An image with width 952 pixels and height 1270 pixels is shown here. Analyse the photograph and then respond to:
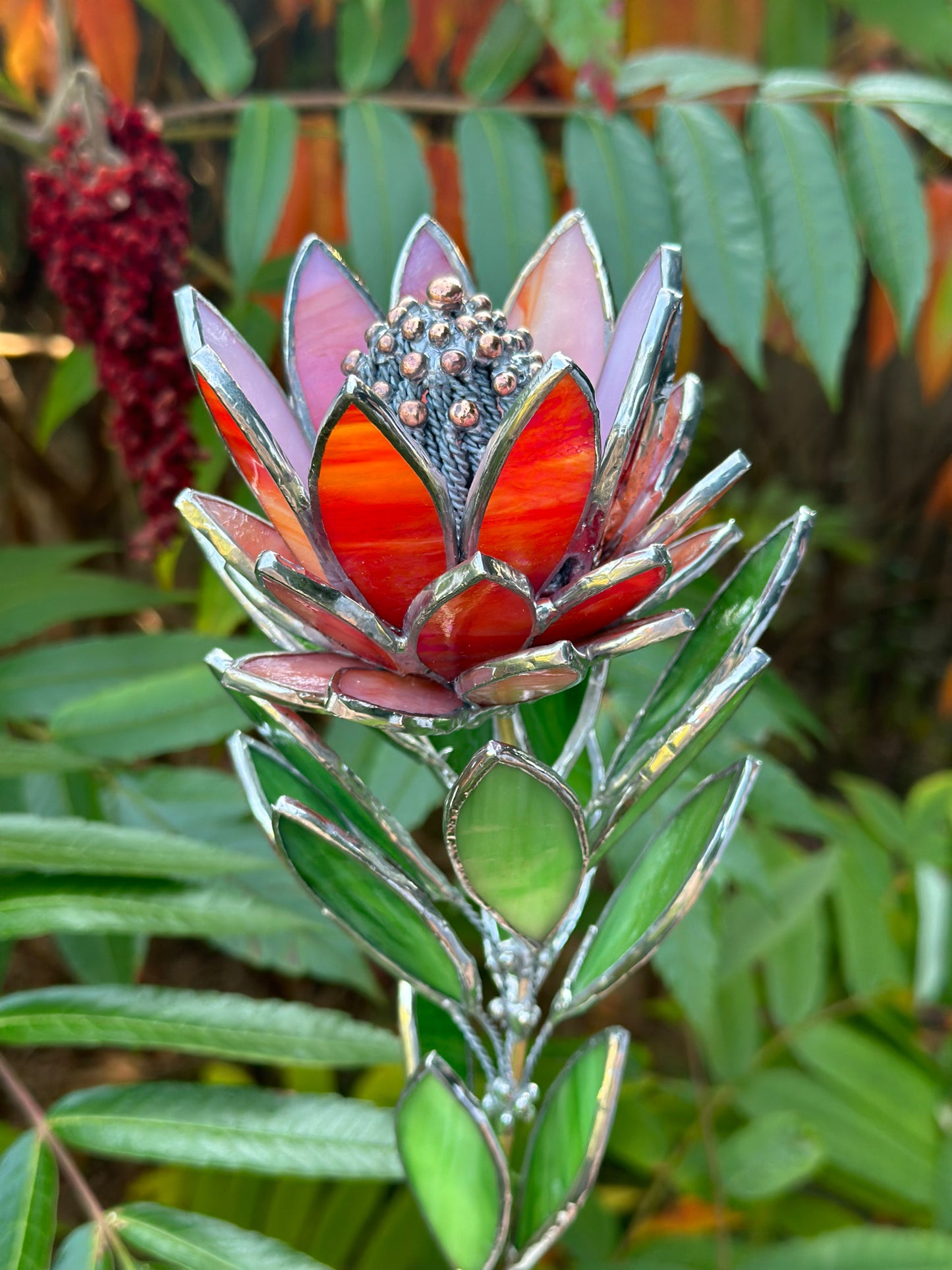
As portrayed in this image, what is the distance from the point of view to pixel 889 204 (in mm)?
522

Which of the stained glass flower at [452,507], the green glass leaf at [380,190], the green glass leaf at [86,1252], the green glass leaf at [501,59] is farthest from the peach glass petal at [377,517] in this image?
the green glass leaf at [501,59]

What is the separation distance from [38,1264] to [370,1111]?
104mm

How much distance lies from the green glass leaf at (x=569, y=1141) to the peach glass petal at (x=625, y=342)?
0.55ft

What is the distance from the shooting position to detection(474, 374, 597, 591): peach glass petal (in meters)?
0.21

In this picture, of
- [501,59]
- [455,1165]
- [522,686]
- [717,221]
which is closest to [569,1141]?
[455,1165]

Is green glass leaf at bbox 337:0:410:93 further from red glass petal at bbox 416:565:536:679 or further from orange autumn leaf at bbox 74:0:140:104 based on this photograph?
red glass petal at bbox 416:565:536:679

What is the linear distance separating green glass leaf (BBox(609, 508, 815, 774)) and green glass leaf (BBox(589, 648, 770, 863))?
1 centimetres

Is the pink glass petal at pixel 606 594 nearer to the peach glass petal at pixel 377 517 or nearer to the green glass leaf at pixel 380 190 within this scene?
the peach glass petal at pixel 377 517

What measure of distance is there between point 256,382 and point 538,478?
10 cm

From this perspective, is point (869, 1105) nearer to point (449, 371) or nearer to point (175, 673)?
point (175, 673)

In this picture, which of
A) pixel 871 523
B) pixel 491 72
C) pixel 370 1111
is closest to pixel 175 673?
pixel 370 1111

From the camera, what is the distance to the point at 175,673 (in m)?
0.49

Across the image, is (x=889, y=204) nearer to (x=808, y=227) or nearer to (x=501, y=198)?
(x=808, y=227)

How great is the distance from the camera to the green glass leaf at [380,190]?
51 centimetres
